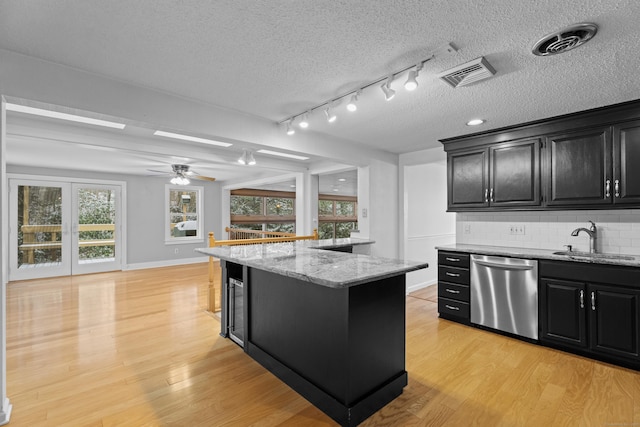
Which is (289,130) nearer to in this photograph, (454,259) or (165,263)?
(454,259)

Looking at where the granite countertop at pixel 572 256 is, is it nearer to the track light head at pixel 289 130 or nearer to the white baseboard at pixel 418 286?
the white baseboard at pixel 418 286

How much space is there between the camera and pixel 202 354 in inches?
114

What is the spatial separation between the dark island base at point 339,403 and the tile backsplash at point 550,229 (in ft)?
7.96

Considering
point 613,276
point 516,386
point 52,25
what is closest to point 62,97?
point 52,25

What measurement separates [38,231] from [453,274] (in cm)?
760

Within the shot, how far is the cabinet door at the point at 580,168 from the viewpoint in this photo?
2.84m

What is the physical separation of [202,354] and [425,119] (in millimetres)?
3181

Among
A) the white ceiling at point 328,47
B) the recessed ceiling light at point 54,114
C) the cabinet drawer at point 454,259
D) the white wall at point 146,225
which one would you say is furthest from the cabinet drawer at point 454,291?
the white wall at point 146,225

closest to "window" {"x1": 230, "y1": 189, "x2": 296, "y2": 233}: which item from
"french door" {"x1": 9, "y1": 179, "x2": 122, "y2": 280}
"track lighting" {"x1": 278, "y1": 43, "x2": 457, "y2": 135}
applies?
"french door" {"x1": 9, "y1": 179, "x2": 122, "y2": 280}

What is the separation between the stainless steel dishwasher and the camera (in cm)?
306

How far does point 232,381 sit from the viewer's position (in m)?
2.43

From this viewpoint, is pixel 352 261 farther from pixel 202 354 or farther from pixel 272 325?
pixel 202 354

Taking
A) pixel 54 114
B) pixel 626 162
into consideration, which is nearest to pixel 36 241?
pixel 54 114

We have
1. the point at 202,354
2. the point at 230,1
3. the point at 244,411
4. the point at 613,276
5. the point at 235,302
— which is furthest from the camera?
the point at 235,302
